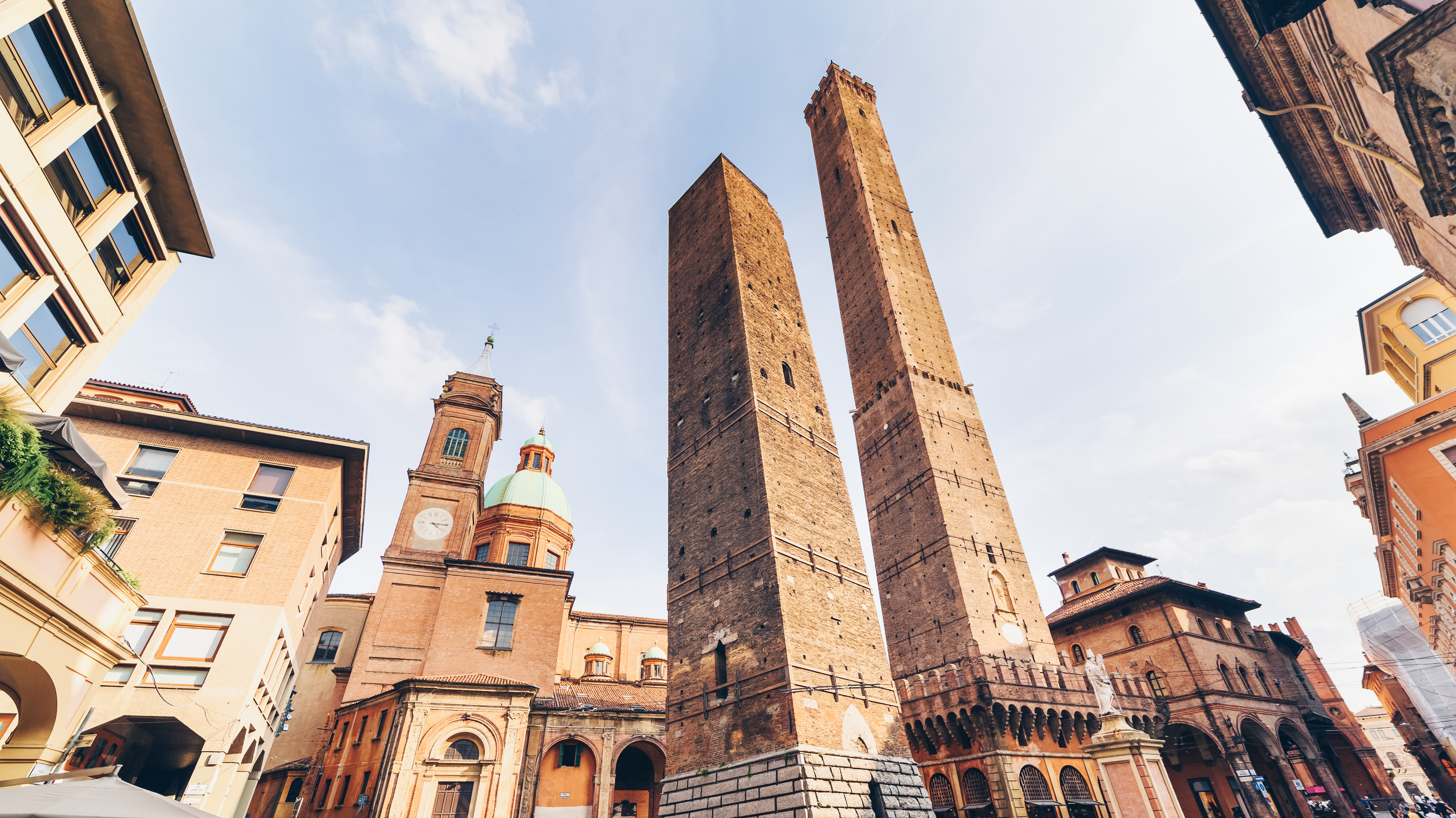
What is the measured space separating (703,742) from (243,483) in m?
16.8

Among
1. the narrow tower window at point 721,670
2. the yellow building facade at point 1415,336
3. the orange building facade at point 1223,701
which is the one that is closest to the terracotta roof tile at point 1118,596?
the orange building facade at point 1223,701

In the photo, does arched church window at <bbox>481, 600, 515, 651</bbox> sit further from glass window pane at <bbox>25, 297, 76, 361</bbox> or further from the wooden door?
glass window pane at <bbox>25, 297, 76, 361</bbox>

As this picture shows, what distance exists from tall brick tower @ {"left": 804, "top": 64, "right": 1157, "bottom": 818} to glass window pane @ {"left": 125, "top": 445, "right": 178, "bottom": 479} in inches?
1052

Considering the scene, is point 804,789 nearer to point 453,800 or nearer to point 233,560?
point 453,800

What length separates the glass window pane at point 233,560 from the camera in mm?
18562

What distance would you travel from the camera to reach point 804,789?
1419 cm

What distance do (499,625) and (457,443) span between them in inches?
425

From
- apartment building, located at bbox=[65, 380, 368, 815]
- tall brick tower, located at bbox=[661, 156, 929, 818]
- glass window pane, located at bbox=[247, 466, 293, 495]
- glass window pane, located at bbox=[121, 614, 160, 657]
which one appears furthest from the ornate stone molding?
glass window pane, located at bbox=[247, 466, 293, 495]

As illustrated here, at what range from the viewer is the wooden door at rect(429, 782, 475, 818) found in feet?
70.4

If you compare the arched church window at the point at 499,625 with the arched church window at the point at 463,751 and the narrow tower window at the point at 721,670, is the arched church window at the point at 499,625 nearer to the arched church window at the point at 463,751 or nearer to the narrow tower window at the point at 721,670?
the arched church window at the point at 463,751

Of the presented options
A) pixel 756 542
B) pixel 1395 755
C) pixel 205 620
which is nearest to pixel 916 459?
pixel 756 542

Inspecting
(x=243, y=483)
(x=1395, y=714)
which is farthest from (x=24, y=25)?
(x=1395, y=714)

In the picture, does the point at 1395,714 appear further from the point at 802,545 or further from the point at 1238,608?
the point at 802,545

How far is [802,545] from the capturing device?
19.3m
